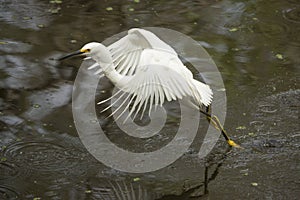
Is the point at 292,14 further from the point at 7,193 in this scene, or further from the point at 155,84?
the point at 7,193

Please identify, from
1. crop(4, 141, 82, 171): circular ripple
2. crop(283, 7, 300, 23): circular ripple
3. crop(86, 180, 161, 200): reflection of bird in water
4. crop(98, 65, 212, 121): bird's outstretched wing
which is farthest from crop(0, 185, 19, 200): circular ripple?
crop(283, 7, 300, 23): circular ripple

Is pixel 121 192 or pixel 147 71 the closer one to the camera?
pixel 147 71

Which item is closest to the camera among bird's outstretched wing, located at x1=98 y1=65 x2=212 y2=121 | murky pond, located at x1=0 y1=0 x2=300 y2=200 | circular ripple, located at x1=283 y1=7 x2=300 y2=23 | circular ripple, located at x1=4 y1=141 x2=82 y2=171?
bird's outstretched wing, located at x1=98 y1=65 x2=212 y2=121

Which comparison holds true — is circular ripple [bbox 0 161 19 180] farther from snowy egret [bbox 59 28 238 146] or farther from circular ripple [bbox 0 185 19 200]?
snowy egret [bbox 59 28 238 146]

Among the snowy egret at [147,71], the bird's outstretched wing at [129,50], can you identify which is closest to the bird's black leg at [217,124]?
the snowy egret at [147,71]

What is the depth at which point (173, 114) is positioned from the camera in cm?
545

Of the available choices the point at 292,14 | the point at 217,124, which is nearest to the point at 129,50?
the point at 217,124

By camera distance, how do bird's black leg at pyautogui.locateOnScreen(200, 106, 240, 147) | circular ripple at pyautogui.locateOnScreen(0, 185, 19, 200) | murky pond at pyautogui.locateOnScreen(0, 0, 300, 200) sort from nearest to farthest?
circular ripple at pyautogui.locateOnScreen(0, 185, 19, 200) < murky pond at pyautogui.locateOnScreen(0, 0, 300, 200) < bird's black leg at pyautogui.locateOnScreen(200, 106, 240, 147)

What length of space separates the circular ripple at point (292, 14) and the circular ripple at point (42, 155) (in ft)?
12.0

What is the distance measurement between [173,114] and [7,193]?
5.57 feet

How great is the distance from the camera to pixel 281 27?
718cm

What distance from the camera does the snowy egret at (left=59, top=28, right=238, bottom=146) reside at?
13.6 ft

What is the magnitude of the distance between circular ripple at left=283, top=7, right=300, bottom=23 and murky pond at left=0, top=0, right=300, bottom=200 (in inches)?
0.9

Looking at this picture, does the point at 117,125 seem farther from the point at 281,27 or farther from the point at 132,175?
the point at 281,27
